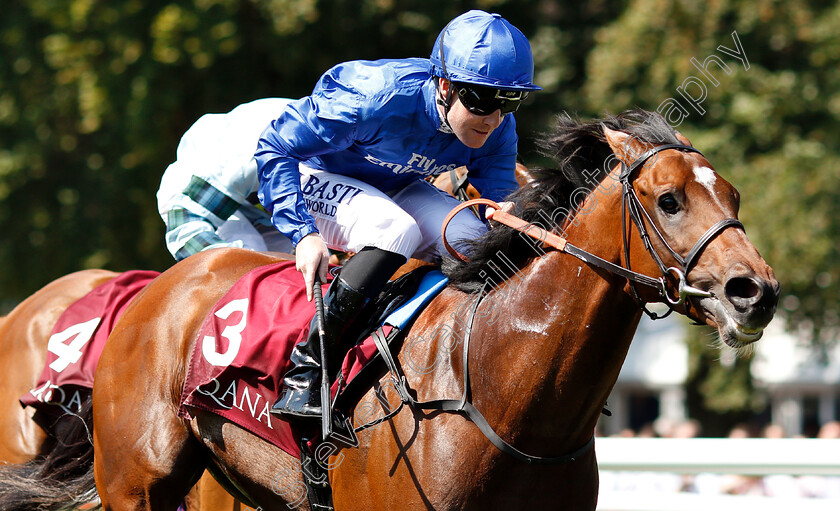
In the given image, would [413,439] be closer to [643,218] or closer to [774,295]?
[643,218]

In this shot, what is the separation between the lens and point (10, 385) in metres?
4.53

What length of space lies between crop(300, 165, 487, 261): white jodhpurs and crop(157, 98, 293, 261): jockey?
136 centimetres

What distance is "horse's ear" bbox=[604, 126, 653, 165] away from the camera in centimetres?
273

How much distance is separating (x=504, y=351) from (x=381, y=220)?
0.69m

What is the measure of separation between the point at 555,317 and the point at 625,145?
1.90ft

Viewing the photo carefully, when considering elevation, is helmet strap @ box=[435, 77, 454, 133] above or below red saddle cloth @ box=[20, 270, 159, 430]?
above

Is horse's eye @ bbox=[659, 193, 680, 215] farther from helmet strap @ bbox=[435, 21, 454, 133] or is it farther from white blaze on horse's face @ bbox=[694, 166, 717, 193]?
helmet strap @ bbox=[435, 21, 454, 133]

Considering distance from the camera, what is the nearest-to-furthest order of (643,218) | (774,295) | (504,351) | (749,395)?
(774,295) → (643,218) → (504,351) → (749,395)

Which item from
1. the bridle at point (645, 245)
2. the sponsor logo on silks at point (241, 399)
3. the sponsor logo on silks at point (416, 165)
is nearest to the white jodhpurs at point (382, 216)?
the sponsor logo on silks at point (416, 165)

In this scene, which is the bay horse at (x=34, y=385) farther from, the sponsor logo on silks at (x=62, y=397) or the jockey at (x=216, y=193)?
the jockey at (x=216, y=193)

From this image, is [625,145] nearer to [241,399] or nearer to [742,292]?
[742,292]

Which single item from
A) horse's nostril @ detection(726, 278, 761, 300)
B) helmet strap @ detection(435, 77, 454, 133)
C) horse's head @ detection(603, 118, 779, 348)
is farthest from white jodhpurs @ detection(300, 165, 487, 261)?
horse's nostril @ detection(726, 278, 761, 300)

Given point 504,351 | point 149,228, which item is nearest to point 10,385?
point 504,351

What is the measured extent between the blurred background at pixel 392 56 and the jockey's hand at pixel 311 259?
19.0 feet
